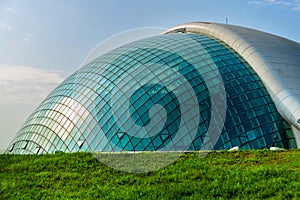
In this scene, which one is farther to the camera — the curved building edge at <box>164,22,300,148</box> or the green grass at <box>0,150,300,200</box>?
the curved building edge at <box>164,22,300,148</box>

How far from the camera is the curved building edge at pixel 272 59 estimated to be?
18016 mm

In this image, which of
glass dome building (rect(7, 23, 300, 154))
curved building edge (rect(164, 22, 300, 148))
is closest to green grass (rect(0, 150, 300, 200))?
glass dome building (rect(7, 23, 300, 154))

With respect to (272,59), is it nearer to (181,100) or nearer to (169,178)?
(181,100)

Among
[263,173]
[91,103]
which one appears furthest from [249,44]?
Answer: [263,173]

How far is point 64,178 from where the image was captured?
10.1 metres

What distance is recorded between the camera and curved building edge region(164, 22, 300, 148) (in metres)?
18.0

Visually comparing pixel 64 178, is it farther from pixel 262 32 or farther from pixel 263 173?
pixel 262 32

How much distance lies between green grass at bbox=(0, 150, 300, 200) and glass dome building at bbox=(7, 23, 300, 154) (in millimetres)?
5837

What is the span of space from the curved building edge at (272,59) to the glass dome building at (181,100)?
0.18 feet

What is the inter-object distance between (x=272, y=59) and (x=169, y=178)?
13797 mm

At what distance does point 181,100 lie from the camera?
61.5 ft

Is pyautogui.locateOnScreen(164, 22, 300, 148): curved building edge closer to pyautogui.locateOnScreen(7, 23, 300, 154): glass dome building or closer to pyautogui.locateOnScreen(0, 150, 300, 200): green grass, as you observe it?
pyautogui.locateOnScreen(7, 23, 300, 154): glass dome building

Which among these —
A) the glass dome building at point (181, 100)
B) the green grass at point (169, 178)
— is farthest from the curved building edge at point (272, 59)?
the green grass at point (169, 178)

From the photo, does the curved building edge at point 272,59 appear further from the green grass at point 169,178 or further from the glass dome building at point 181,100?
the green grass at point 169,178
